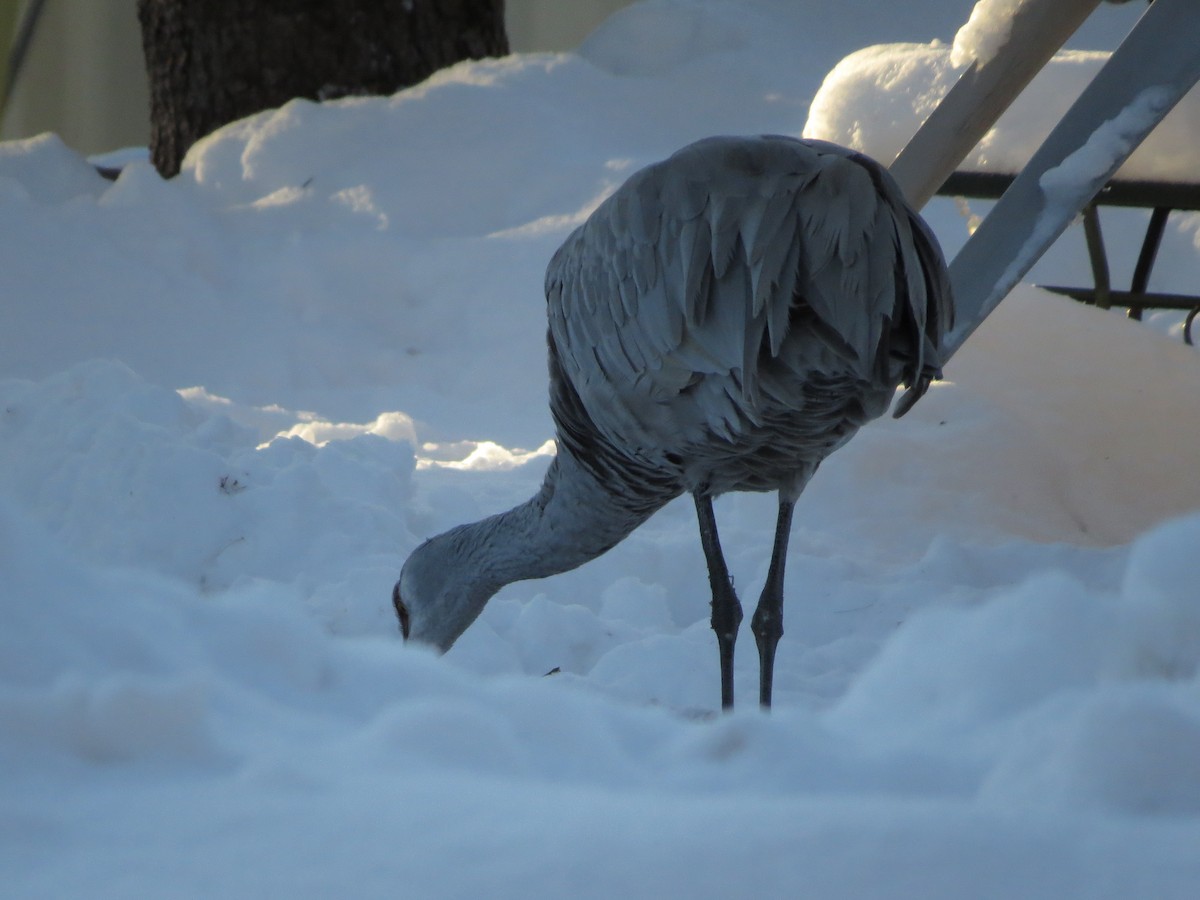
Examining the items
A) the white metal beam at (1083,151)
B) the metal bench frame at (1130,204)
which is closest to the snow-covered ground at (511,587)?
the metal bench frame at (1130,204)

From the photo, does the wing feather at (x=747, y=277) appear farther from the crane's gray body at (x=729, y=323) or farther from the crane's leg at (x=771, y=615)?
the crane's leg at (x=771, y=615)

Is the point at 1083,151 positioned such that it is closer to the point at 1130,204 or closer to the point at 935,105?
the point at 935,105

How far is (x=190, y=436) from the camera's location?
405 centimetres

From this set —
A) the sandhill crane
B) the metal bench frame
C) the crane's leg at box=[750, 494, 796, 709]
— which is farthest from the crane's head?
the metal bench frame

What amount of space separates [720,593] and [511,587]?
39.0 inches

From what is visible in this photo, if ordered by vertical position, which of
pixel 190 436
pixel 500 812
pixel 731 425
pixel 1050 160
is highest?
pixel 500 812

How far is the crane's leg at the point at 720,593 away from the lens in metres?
2.90

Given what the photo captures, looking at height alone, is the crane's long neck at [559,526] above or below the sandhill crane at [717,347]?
below

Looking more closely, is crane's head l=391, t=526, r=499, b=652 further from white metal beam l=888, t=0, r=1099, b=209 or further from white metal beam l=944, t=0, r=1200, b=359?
white metal beam l=888, t=0, r=1099, b=209

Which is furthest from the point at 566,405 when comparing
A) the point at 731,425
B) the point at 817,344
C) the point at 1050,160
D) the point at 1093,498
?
the point at 1093,498

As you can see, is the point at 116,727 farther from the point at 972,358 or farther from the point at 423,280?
the point at 423,280

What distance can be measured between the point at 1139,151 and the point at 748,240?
3.43 metres

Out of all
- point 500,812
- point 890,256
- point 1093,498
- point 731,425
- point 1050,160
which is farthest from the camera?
point 1093,498

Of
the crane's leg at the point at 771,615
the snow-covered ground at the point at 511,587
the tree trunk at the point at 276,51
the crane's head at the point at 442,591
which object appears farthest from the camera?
the tree trunk at the point at 276,51
